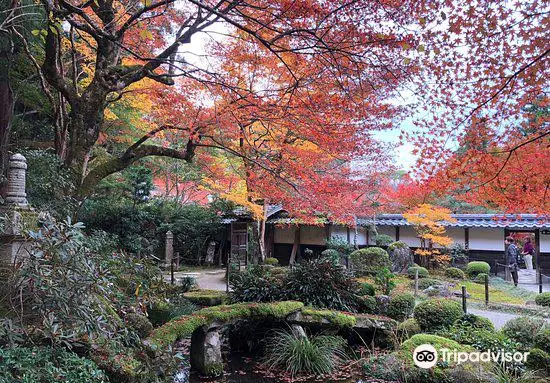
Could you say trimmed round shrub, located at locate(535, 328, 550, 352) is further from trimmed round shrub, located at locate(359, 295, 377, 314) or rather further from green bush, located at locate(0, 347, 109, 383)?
green bush, located at locate(0, 347, 109, 383)

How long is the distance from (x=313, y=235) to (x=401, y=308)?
11354 mm

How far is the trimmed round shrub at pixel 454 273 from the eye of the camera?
1520 centimetres

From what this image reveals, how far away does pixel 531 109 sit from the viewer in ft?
58.0

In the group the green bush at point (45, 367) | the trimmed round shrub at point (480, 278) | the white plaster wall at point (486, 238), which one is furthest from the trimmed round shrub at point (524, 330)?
the white plaster wall at point (486, 238)

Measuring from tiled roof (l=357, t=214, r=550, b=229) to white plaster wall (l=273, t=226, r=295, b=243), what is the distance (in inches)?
142

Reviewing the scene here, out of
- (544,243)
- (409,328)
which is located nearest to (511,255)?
(544,243)

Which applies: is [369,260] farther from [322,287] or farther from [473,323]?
[473,323]

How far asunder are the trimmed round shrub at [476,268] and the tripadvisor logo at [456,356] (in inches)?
412

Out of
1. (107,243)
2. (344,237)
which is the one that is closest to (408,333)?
(107,243)

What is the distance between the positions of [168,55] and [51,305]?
17.4 feet

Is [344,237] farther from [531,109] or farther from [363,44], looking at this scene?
[363,44]

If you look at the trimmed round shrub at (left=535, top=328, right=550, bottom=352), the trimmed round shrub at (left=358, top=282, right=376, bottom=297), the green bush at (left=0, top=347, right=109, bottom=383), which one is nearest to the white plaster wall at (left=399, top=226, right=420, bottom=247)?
the trimmed round shrub at (left=358, top=282, right=376, bottom=297)

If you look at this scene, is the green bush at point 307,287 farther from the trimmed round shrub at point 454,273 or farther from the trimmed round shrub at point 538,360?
the trimmed round shrub at point 454,273

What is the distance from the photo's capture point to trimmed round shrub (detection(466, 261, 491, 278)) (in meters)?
15.2
